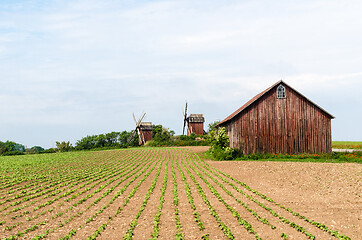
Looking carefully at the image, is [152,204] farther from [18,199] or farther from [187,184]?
[18,199]

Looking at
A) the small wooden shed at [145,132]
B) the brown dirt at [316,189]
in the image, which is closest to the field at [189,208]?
the brown dirt at [316,189]

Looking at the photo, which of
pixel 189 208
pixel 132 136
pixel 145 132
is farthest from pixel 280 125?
pixel 132 136

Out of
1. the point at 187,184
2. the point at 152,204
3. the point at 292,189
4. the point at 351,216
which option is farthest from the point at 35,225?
the point at 292,189

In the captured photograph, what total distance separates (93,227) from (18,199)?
7885mm

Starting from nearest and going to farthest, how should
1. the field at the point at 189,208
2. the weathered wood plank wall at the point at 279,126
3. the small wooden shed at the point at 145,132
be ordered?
the field at the point at 189,208 → the weathered wood plank wall at the point at 279,126 → the small wooden shed at the point at 145,132

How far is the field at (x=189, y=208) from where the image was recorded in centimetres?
1087

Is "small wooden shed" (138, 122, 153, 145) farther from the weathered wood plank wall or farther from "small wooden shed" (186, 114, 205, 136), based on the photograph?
the weathered wood plank wall

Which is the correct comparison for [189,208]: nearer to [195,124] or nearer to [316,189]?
[316,189]

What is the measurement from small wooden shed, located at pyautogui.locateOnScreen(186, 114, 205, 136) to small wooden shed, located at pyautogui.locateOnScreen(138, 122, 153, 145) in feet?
32.5

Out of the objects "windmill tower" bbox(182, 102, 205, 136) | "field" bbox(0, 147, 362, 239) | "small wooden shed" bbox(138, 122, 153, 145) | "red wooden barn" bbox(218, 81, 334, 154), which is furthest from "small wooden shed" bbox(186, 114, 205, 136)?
"field" bbox(0, 147, 362, 239)

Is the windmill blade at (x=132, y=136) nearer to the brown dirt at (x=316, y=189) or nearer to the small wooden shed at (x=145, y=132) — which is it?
the small wooden shed at (x=145, y=132)

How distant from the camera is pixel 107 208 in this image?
46.3 ft

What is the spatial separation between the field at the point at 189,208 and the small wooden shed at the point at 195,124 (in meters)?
55.6

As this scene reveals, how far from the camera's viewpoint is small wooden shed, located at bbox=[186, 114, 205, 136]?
78.6 metres
